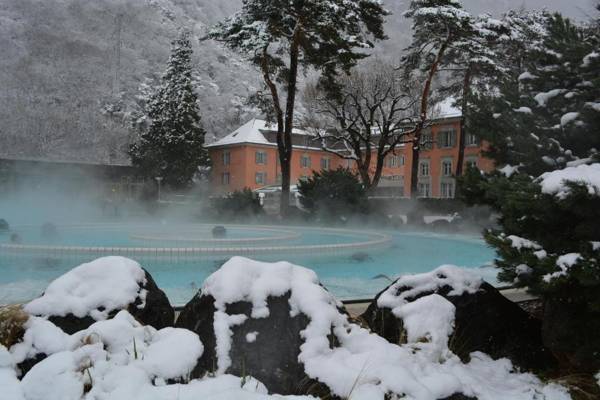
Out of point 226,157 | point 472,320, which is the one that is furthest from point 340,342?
point 226,157

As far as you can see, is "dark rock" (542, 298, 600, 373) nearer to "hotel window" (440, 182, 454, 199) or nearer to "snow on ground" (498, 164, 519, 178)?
"snow on ground" (498, 164, 519, 178)

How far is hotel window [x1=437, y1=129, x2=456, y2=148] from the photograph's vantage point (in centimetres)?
3662

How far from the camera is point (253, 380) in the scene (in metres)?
2.79

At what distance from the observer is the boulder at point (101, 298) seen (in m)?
3.30

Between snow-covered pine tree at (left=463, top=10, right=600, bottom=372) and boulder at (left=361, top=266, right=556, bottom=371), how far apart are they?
0.82ft

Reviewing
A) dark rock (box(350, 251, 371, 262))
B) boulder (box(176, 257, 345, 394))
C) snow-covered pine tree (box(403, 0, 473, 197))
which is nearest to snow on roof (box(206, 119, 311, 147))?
snow-covered pine tree (box(403, 0, 473, 197))

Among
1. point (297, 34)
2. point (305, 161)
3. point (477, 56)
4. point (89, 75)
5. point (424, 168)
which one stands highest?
point (89, 75)

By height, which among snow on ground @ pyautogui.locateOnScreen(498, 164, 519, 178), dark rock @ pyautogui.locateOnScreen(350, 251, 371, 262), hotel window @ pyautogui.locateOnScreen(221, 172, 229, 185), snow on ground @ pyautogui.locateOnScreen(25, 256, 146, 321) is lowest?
dark rock @ pyautogui.locateOnScreen(350, 251, 371, 262)

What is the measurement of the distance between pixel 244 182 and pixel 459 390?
1665 inches

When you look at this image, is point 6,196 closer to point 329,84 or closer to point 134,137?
point 134,137

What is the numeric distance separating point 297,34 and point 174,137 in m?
20.4

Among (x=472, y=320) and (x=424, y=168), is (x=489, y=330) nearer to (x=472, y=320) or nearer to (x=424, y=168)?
(x=472, y=320)

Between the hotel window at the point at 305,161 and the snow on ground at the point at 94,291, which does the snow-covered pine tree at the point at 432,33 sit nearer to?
the snow on ground at the point at 94,291

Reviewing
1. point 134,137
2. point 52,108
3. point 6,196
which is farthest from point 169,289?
point 52,108
